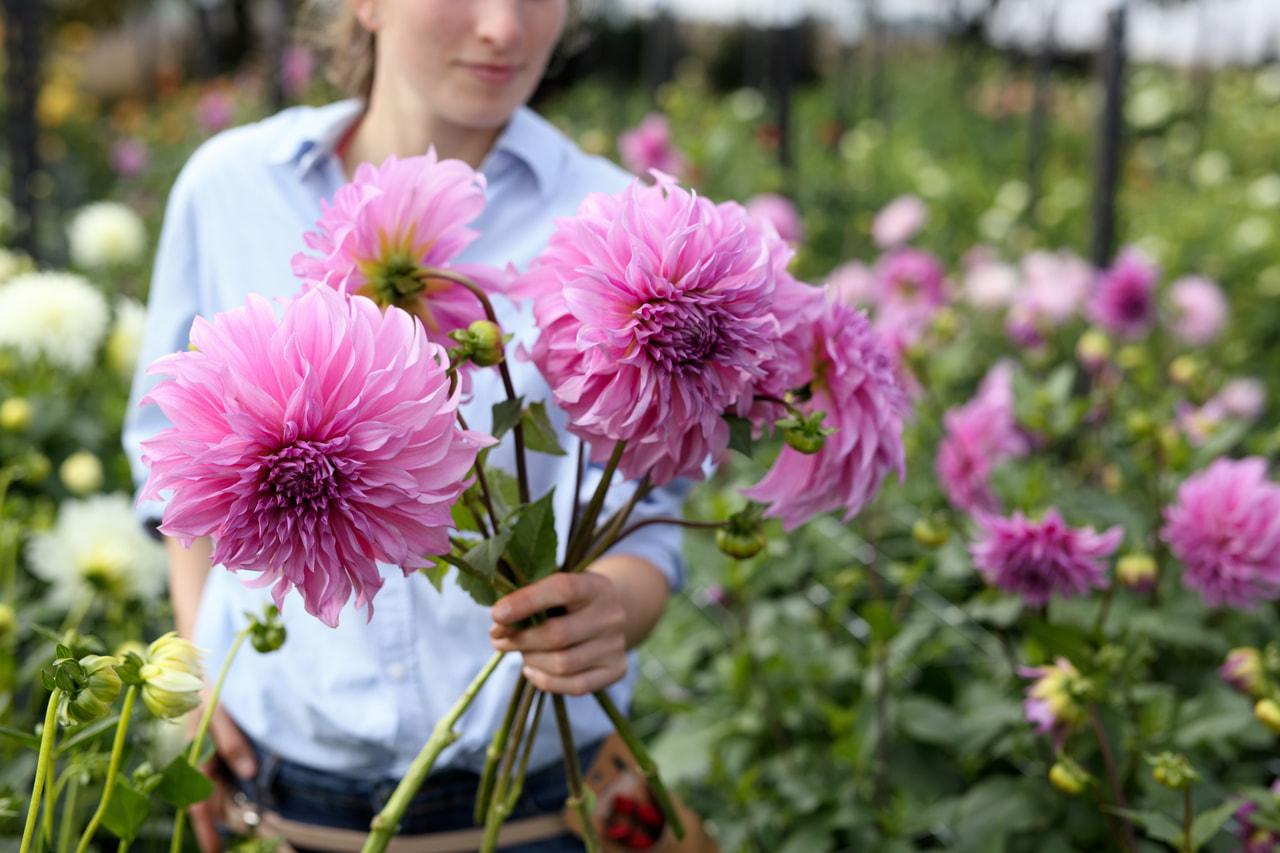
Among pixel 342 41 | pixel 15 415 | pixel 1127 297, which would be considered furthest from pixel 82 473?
pixel 1127 297

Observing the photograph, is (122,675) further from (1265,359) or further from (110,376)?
(1265,359)

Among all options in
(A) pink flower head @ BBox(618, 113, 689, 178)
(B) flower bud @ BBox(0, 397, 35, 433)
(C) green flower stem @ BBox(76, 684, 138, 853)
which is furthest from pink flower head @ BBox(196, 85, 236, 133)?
(C) green flower stem @ BBox(76, 684, 138, 853)

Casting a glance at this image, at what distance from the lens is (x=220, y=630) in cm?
102

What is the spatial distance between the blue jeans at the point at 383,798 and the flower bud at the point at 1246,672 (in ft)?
2.03

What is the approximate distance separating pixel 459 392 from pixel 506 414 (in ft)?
0.22

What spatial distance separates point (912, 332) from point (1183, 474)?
47 centimetres

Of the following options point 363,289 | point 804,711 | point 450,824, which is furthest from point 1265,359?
point 363,289

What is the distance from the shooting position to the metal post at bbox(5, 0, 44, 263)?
2.71 m

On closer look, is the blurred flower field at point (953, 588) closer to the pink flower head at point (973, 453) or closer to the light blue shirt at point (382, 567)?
the pink flower head at point (973, 453)

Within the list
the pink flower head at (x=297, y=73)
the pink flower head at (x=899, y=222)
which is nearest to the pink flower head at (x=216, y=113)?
the pink flower head at (x=297, y=73)

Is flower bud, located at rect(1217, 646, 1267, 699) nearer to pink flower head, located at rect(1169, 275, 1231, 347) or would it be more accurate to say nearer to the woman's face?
the woman's face

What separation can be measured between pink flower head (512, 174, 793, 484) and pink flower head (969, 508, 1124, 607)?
551mm

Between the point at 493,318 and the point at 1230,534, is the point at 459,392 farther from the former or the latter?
the point at 1230,534

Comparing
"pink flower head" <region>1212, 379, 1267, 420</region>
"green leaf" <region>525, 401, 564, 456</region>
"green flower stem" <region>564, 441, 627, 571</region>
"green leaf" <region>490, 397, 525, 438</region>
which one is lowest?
"pink flower head" <region>1212, 379, 1267, 420</region>
